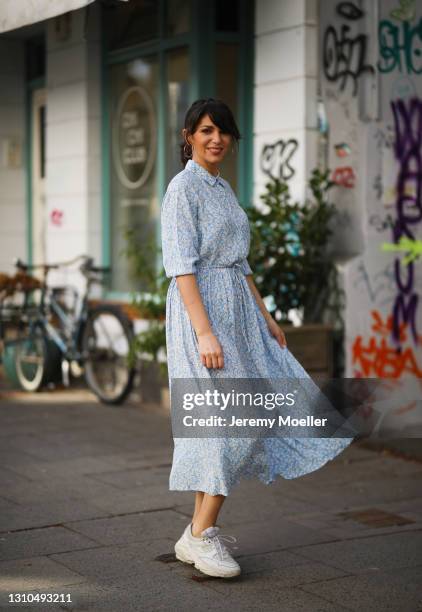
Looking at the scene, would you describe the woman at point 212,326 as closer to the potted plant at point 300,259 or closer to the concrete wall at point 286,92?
the potted plant at point 300,259

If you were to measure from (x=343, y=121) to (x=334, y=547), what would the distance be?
12.3 ft

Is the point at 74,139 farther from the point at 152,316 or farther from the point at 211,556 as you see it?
the point at 211,556

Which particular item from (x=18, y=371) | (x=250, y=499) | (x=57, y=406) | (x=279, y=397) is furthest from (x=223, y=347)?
(x=18, y=371)

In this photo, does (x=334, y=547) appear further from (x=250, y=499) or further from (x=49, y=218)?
(x=49, y=218)

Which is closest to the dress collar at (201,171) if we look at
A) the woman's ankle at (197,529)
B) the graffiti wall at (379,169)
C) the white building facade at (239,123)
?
the woman's ankle at (197,529)

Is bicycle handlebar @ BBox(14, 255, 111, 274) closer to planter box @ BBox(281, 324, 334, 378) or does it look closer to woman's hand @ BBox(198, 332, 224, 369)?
planter box @ BBox(281, 324, 334, 378)

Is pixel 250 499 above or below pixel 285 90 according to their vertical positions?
below

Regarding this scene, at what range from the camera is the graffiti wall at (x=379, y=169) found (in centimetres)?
767

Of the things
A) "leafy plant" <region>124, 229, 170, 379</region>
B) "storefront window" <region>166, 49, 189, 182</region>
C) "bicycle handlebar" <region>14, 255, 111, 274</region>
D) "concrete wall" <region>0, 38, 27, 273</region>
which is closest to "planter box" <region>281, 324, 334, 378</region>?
"leafy plant" <region>124, 229, 170, 379</region>

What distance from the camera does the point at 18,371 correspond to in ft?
33.0

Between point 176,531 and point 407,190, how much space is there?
3.40m

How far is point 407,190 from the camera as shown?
772cm

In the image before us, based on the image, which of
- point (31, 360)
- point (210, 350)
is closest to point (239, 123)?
point (31, 360)

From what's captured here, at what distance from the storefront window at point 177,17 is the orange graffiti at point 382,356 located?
317 cm
